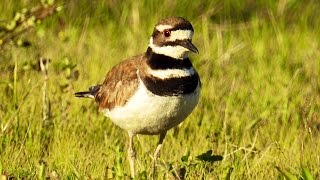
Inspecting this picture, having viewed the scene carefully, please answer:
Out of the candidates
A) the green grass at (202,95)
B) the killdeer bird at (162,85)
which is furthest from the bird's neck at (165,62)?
the green grass at (202,95)

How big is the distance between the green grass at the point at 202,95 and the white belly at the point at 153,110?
0.70ft

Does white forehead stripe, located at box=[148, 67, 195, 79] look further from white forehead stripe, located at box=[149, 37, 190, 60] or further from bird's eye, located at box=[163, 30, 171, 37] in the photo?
bird's eye, located at box=[163, 30, 171, 37]

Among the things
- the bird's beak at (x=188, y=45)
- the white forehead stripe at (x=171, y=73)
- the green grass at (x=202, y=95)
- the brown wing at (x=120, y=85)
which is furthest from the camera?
the green grass at (x=202, y=95)

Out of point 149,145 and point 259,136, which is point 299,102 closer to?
point 259,136

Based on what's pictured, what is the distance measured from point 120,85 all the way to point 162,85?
0.43 metres

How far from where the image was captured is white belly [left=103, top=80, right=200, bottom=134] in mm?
4824

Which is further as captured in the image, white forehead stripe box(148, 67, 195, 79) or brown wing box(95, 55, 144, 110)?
brown wing box(95, 55, 144, 110)

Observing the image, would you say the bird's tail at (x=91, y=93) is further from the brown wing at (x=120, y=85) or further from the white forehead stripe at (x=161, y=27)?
the white forehead stripe at (x=161, y=27)

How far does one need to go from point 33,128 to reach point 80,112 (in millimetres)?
432

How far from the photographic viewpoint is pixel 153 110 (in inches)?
191

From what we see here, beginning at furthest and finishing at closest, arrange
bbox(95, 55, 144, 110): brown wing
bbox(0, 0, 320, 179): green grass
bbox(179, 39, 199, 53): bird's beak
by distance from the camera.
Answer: bbox(0, 0, 320, 179): green grass, bbox(95, 55, 144, 110): brown wing, bbox(179, 39, 199, 53): bird's beak

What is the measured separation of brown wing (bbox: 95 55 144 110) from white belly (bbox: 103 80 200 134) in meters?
0.07

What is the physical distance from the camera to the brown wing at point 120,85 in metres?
5.04

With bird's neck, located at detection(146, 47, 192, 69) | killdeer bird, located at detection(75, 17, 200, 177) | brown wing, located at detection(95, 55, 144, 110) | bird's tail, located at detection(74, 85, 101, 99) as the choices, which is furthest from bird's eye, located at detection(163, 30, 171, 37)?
bird's tail, located at detection(74, 85, 101, 99)
